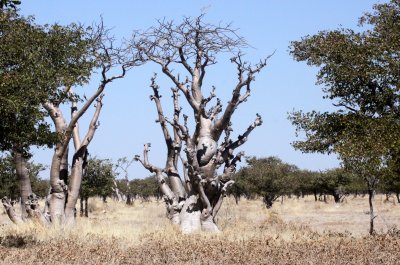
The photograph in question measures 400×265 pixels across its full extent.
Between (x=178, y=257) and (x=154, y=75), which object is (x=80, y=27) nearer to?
(x=154, y=75)

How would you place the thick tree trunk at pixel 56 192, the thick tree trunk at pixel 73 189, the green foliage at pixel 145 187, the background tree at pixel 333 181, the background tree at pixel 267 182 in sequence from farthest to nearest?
the green foliage at pixel 145 187 < the background tree at pixel 333 181 < the background tree at pixel 267 182 < the thick tree trunk at pixel 73 189 < the thick tree trunk at pixel 56 192

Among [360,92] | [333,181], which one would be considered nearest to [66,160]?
[360,92]

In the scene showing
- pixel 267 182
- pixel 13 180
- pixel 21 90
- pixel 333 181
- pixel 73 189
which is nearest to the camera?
pixel 21 90

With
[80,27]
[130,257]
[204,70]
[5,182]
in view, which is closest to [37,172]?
[5,182]

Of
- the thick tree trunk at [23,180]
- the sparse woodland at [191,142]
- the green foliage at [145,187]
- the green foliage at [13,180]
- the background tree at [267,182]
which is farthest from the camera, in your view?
the green foliage at [145,187]

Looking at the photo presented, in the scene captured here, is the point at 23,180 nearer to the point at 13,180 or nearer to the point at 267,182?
the point at 13,180

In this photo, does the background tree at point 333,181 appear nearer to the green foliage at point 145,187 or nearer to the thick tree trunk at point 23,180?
the green foliage at point 145,187

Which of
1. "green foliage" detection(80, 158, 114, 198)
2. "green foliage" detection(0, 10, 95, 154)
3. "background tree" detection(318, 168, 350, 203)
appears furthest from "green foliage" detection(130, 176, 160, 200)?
"green foliage" detection(0, 10, 95, 154)

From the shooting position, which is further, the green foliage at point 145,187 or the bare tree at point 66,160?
the green foliage at point 145,187

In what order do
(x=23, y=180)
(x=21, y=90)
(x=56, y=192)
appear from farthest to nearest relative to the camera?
1. (x=56, y=192)
2. (x=23, y=180)
3. (x=21, y=90)

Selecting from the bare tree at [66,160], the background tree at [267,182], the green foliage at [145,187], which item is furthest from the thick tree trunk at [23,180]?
the green foliage at [145,187]

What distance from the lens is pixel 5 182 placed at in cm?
3962

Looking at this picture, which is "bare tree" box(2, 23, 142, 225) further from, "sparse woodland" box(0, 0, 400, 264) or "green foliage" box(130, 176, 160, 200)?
"green foliage" box(130, 176, 160, 200)

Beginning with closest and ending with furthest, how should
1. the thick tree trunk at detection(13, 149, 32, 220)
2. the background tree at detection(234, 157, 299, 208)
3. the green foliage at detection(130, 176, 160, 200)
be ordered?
the thick tree trunk at detection(13, 149, 32, 220) → the background tree at detection(234, 157, 299, 208) → the green foliage at detection(130, 176, 160, 200)
